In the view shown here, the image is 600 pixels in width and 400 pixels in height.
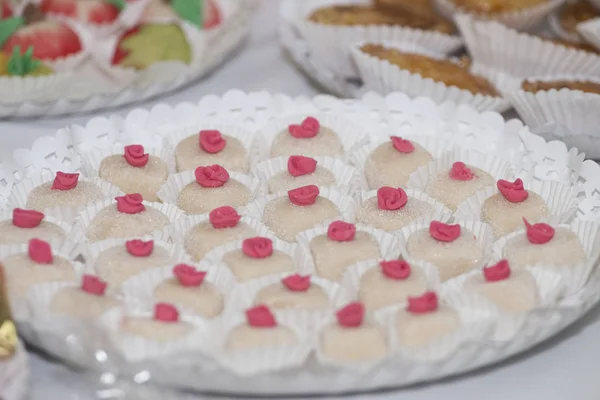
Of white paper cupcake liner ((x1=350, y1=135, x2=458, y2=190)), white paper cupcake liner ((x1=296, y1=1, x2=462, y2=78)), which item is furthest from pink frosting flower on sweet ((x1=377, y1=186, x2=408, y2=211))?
white paper cupcake liner ((x1=296, y1=1, x2=462, y2=78))

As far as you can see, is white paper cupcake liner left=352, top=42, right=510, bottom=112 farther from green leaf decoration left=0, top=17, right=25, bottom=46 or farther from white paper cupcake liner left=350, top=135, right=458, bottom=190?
green leaf decoration left=0, top=17, right=25, bottom=46

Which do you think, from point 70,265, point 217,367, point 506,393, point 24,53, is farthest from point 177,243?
point 24,53

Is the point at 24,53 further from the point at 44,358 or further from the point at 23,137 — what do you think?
the point at 44,358

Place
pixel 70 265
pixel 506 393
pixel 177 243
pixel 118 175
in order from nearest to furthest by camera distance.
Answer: pixel 506 393, pixel 70 265, pixel 177 243, pixel 118 175

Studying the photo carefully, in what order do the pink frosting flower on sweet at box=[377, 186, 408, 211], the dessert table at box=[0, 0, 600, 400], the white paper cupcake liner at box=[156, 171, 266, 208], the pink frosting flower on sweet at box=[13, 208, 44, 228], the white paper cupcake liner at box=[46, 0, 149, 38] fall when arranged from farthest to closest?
the white paper cupcake liner at box=[46, 0, 149, 38]
the white paper cupcake liner at box=[156, 171, 266, 208]
the pink frosting flower on sweet at box=[377, 186, 408, 211]
the pink frosting flower on sweet at box=[13, 208, 44, 228]
the dessert table at box=[0, 0, 600, 400]

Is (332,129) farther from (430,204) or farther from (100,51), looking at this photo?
(100,51)

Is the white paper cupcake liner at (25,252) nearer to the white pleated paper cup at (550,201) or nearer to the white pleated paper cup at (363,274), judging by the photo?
the white pleated paper cup at (363,274)

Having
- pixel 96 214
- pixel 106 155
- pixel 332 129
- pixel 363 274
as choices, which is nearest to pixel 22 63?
pixel 106 155
